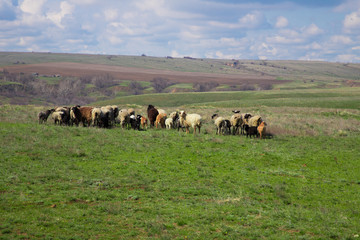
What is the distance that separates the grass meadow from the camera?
9.72 m

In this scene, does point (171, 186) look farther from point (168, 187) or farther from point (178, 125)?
point (178, 125)

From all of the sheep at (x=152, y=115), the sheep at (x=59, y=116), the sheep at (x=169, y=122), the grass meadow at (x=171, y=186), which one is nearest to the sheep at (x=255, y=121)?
the grass meadow at (x=171, y=186)

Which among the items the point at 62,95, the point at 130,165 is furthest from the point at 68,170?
the point at 62,95

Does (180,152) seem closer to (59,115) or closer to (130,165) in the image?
(130,165)

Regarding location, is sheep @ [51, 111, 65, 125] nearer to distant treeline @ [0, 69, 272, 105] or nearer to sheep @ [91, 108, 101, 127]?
→ sheep @ [91, 108, 101, 127]

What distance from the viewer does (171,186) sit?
14.0 metres

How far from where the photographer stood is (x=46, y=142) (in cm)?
1889

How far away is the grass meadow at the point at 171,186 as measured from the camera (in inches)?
383

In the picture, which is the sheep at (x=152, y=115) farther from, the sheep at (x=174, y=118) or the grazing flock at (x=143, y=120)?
the sheep at (x=174, y=118)

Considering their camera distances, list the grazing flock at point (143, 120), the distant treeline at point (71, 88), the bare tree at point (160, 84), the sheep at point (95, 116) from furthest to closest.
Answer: the bare tree at point (160, 84) < the distant treeline at point (71, 88) < the sheep at point (95, 116) < the grazing flock at point (143, 120)

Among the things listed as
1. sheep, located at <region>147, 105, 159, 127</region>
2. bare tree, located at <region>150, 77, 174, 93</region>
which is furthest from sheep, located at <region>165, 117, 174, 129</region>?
bare tree, located at <region>150, 77, 174, 93</region>

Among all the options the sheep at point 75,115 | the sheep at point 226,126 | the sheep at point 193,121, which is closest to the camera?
the sheep at point 193,121

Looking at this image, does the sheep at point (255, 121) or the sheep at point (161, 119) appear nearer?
the sheep at point (255, 121)

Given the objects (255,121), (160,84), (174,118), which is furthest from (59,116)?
(160,84)
